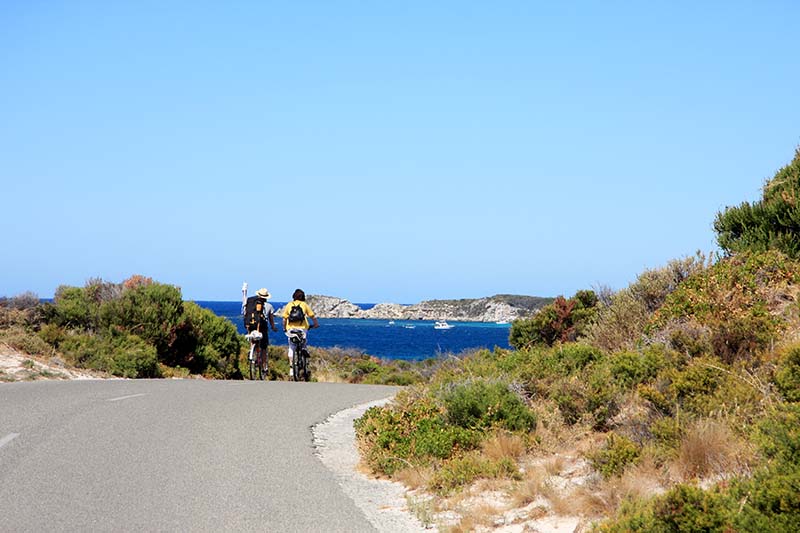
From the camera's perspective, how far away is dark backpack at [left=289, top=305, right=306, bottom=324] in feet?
68.8

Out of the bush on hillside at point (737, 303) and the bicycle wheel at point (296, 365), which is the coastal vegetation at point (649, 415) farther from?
the bicycle wheel at point (296, 365)

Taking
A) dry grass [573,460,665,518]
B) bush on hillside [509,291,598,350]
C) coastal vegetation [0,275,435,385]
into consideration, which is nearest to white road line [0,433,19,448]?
dry grass [573,460,665,518]

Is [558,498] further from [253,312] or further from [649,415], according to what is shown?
[253,312]

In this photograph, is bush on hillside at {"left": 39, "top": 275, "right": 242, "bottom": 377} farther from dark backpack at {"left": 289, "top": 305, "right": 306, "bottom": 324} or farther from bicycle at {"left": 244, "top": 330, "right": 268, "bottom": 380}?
dark backpack at {"left": 289, "top": 305, "right": 306, "bottom": 324}

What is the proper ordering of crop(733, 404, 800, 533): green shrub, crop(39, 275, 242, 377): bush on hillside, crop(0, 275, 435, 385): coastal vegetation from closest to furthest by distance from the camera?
crop(733, 404, 800, 533): green shrub
crop(0, 275, 435, 385): coastal vegetation
crop(39, 275, 242, 377): bush on hillside

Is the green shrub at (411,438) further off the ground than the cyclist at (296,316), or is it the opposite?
the cyclist at (296,316)

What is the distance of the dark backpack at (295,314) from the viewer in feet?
68.8

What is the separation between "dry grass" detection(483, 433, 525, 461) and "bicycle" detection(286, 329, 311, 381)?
12.3 meters

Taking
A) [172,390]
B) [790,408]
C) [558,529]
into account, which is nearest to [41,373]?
[172,390]

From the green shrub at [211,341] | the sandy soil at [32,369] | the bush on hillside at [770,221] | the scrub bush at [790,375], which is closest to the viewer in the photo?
the scrub bush at [790,375]

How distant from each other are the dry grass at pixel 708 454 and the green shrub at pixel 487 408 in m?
2.74

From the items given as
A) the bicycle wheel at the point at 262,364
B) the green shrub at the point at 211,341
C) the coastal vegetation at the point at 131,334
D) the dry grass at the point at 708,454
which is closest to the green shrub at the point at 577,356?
the dry grass at the point at 708,454

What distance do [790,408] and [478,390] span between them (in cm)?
464

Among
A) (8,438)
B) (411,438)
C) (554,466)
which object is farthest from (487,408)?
(8,438)
